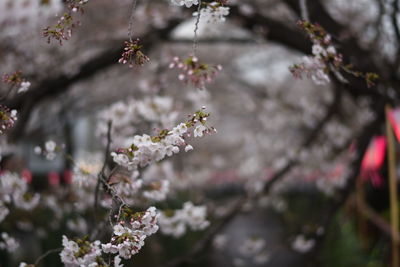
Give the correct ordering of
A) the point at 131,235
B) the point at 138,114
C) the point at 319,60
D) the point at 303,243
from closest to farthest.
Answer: the point at 131,235 < the point at 319,60 < the point at 138,114 < the point at 303,243

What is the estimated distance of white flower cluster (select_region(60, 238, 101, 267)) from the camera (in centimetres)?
186

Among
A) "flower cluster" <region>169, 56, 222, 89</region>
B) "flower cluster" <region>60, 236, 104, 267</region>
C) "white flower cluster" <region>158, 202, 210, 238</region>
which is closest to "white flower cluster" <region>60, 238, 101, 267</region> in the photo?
"flower cluster" <region>60, 236, 104, 267</region>

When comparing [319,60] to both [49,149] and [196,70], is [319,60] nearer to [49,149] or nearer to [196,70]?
[196,70]

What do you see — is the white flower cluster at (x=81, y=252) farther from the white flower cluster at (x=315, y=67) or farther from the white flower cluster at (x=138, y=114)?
the white flower cluster at (x=138, y=114)

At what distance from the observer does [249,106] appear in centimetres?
994

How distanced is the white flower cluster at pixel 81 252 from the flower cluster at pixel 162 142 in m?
0.36

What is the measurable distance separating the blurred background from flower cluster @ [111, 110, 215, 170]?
17.7 inches

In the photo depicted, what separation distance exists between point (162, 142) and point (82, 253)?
555 millimetres

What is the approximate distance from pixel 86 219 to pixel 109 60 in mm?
1494

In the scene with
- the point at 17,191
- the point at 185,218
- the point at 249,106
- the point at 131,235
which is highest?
the point at 131,235

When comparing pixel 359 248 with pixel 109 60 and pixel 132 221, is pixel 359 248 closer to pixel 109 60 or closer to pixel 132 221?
pixel 109 60

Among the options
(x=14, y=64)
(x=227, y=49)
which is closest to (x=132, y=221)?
(x=14, y=64)

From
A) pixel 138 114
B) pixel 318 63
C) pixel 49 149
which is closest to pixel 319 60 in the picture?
pixel 318 63

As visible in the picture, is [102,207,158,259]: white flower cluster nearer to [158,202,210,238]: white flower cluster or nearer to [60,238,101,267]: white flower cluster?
[60,238,101,267]: white flower cluster
